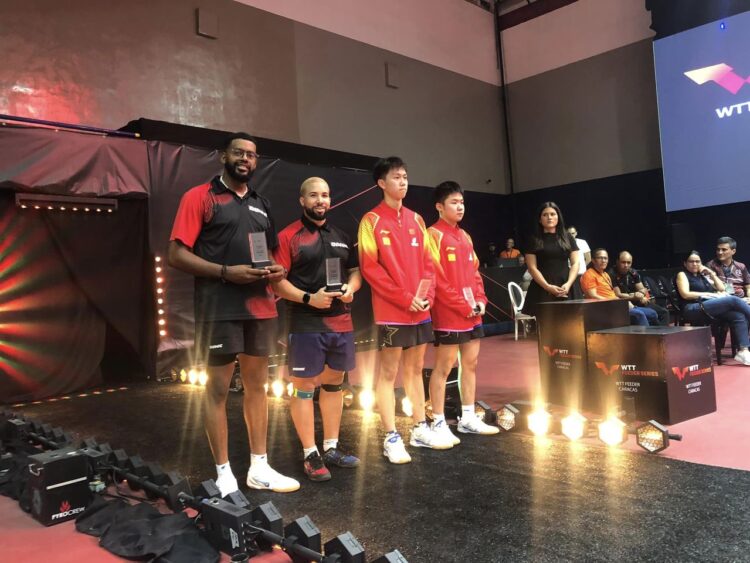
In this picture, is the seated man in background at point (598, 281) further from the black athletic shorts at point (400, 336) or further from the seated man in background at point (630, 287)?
the black athletic shorts at point (400, 336)

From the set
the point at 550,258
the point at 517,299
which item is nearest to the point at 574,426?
the point at 550,258

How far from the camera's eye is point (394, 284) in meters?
2.68

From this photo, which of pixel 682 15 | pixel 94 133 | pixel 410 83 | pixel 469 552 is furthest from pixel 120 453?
pixel 682 15

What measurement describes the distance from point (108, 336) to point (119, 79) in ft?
9.44

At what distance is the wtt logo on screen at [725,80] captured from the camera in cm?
749

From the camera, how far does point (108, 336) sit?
571cm

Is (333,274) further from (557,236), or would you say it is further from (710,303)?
(710,303)

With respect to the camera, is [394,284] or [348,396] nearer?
[394,284]

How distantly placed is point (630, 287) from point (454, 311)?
3932 millimetres

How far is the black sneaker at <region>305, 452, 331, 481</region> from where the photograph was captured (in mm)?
2463

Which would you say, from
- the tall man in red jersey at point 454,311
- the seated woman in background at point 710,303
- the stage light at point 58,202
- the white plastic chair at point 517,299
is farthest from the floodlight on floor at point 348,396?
the white plastic chair at point 517,299

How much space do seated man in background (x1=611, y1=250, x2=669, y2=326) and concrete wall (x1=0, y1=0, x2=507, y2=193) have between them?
4.55m

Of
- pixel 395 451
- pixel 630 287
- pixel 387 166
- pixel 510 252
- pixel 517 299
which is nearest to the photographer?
pixel 395 451

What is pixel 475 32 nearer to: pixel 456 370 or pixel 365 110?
pixel 365 110
